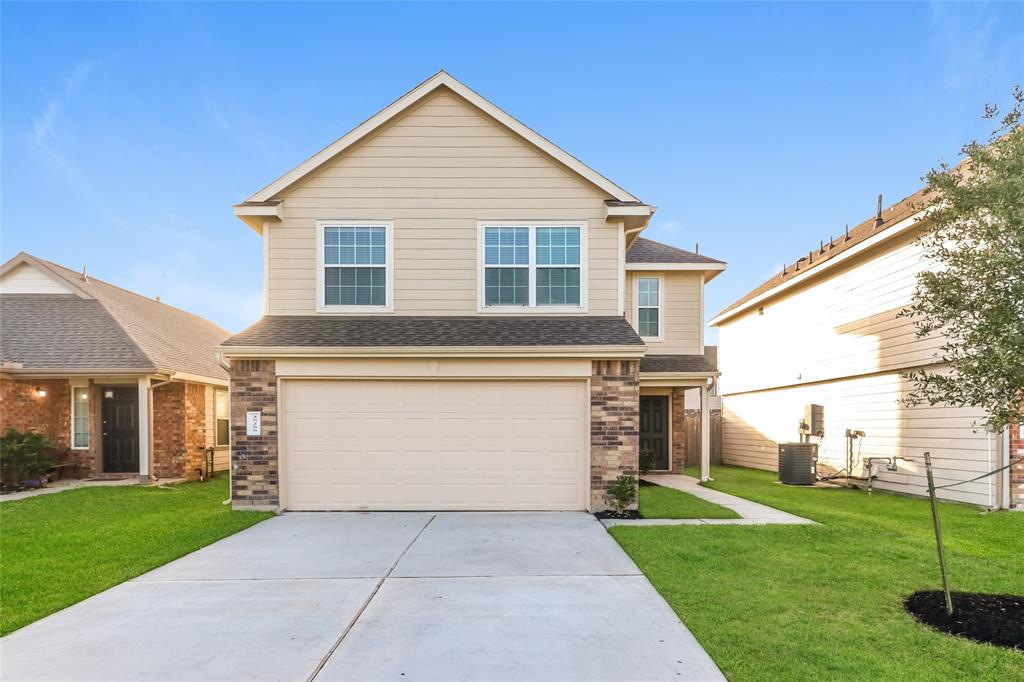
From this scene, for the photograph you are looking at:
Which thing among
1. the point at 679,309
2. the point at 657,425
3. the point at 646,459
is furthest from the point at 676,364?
the point at 646,459

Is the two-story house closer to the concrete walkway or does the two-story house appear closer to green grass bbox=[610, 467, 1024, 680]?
the concrete walkway

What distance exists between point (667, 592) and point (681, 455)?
33.9 feet

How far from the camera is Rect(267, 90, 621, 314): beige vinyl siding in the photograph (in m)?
10.1

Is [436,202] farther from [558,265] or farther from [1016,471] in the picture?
[1016,471]

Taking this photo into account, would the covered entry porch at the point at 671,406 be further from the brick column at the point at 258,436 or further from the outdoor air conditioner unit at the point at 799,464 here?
the brick column at the point at 258,436

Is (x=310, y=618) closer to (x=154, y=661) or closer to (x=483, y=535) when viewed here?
(x=154, y=661)

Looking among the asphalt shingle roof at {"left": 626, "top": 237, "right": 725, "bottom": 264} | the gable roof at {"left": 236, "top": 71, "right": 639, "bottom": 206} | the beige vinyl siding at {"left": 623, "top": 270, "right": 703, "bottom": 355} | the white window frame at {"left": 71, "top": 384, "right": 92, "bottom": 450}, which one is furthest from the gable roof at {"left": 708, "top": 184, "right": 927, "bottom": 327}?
the white window frame at {"left": 71, "top": 384, "right": 92, "bottom": 450}

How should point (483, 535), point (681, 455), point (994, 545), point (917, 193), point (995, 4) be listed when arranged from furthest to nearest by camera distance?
point (681, 455)
point (917, 193)
point (995, 4)
point (483, 535)
point (994, 545)

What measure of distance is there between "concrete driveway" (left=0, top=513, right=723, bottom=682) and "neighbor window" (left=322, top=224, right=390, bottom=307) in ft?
14.8

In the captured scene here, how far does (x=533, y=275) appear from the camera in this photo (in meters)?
10.2

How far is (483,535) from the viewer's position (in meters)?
7.70

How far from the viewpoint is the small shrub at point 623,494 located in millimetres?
8969

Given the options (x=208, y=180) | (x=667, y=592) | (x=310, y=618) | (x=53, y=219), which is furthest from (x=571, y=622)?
(x=53, y=219)

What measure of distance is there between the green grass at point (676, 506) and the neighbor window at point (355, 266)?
19.2ft
